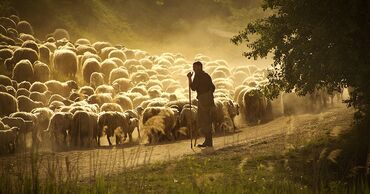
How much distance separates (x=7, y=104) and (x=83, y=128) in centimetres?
354

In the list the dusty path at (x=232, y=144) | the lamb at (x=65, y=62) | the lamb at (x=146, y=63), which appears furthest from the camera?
the lamb at (x=146, y=63)

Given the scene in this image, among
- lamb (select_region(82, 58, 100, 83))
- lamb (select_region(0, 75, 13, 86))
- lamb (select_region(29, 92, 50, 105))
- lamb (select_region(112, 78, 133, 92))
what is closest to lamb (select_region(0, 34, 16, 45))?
lamb (select_region(82, 58, 100, 83))

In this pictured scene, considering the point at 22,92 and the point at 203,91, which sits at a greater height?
the point at 22,92

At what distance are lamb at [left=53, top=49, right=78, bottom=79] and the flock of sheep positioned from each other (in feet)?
0.15

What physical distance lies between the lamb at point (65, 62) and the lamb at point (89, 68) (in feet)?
1.65

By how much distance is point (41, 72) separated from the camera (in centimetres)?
2659

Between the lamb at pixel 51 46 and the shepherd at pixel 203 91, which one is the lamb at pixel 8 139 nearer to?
the shepherd at pixel 203 91

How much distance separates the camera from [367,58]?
13078 millimetres

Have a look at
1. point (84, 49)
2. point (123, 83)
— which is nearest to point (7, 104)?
point (123, 83)

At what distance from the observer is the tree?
1301 cm

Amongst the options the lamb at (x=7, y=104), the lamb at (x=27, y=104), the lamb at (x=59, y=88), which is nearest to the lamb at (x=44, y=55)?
the lamb at (x=59, y=88)

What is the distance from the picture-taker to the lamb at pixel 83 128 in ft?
59.7

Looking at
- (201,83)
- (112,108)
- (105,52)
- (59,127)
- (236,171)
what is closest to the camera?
(236,171)

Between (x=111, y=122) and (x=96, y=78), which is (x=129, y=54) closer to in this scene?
(x=96, y=78)
